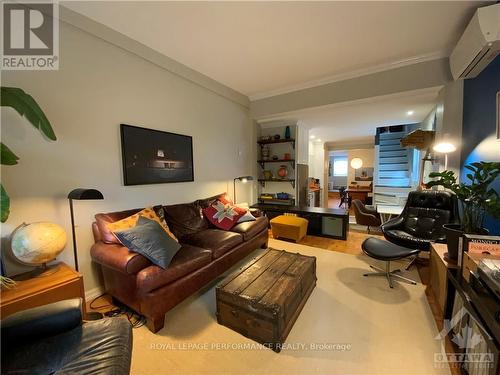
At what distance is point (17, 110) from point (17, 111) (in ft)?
0.11

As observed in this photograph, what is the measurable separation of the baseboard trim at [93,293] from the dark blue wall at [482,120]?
4.10 metres

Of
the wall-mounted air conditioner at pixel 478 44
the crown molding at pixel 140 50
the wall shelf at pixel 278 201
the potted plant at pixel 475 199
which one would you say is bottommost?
the wall shelf at pixel 278 201

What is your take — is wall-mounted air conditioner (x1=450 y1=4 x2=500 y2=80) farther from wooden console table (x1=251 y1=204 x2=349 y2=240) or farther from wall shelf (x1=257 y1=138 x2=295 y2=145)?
wall shelf (x1=257 y1=138 x2=295 y2=145)

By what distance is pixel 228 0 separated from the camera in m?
1.91

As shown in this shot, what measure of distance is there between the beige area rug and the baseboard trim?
0.82 metres

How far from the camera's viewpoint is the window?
1082 cm

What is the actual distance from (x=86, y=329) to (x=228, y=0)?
2721mm

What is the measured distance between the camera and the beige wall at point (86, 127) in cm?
175

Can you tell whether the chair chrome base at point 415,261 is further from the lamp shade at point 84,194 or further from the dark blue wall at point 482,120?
the lamp shade at point 84,194

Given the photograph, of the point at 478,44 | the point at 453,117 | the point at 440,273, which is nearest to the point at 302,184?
the point at 453,117

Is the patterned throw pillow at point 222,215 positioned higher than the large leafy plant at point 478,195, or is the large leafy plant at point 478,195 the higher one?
the large leafy plant at point 478,195

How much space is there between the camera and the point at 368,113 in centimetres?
430

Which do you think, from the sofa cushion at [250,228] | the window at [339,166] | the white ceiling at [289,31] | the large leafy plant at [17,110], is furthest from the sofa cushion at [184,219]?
the window at [339,166]

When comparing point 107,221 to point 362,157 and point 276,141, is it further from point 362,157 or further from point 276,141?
point 362,157
